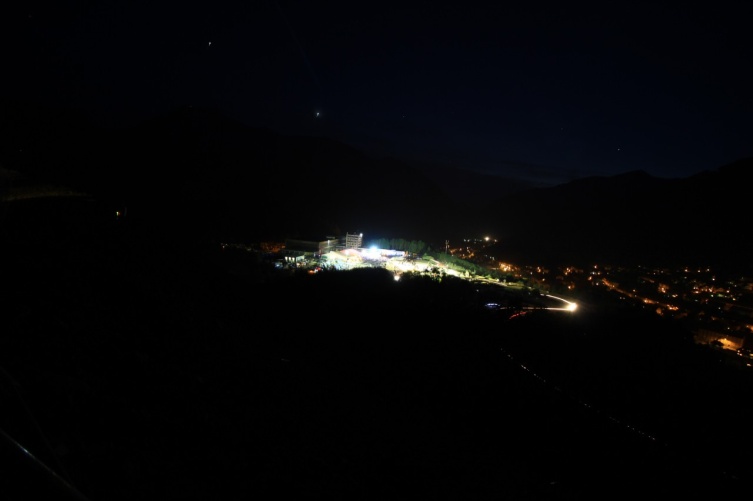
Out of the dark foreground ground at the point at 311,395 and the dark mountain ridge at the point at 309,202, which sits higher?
the dark mountain ridge at the point at 309,202

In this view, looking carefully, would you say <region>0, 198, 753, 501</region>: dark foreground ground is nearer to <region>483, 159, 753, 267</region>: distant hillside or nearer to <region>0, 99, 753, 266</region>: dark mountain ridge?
<region>0, 99, 753, 266</region>: dark mountain ridge


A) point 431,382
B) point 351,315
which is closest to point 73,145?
point 351,315

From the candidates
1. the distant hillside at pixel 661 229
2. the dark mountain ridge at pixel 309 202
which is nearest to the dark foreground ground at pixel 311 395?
the dark mountain ridge at pixel 309 202

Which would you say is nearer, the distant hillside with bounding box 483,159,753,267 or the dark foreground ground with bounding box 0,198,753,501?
the dark foreground ground with bounding box 0,198,753,501

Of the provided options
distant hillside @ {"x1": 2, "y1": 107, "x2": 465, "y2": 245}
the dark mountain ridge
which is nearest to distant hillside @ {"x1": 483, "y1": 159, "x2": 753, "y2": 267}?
the dark mountain ridge

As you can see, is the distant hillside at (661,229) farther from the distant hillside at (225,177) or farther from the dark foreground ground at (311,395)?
the dark foreground ground at (311,395)

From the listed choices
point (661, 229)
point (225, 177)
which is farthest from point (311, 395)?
point (225, 177)

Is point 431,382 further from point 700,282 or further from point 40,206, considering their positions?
point 700,282
